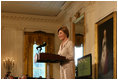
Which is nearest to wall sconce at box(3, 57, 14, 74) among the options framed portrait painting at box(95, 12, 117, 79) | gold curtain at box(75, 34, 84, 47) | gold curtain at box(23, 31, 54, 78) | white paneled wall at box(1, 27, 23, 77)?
white paneled wall at box(1, 27, 23, 77)

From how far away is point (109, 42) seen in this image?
651cm

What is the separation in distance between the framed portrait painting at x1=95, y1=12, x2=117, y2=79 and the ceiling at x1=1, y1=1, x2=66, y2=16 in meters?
3.90

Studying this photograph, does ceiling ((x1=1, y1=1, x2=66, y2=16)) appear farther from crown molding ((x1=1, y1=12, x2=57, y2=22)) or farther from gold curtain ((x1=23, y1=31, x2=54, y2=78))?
gold curtain ((x1=23, y1=31, x2=54, y2=78))

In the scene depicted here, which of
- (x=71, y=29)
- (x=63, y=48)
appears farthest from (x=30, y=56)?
(x=63, y=48)

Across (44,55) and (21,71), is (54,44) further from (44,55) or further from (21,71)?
(44,55)

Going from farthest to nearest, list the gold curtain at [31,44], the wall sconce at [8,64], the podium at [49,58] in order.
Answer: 1. the gold curtain at [31,44]
2. the wall sconce at [8,64]
3. the podium at [49,58]

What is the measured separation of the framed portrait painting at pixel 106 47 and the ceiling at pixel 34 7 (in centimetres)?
390

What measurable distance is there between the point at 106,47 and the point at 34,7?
5.44 m

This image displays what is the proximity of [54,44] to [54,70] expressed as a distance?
4.21ft

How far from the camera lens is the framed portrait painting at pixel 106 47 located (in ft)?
20.6

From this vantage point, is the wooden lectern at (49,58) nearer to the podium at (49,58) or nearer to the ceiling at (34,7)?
the podium at (49,58)

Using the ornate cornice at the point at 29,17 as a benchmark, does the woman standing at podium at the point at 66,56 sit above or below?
below

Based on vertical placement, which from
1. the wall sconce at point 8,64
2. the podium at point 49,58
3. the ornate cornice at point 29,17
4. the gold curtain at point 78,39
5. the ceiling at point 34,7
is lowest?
the wall sconce at point 8,64

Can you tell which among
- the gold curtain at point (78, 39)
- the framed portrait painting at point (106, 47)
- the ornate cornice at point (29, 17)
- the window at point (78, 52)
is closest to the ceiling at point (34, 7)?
the ornate cornice at point (29, 17)
